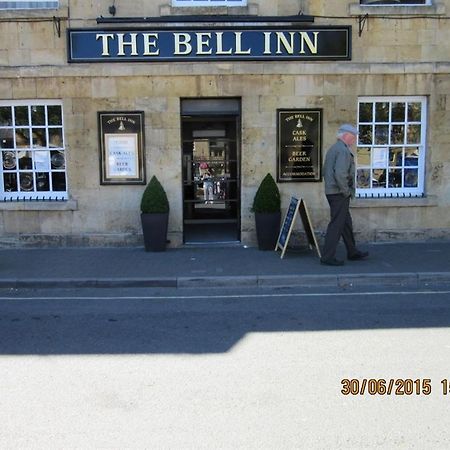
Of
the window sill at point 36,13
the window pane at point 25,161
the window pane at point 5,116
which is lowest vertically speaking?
the window pane at point 25,161

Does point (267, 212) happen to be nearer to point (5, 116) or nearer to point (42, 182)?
point (42, 182)

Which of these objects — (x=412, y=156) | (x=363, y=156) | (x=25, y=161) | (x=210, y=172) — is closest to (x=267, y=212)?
(x=210, y=172)

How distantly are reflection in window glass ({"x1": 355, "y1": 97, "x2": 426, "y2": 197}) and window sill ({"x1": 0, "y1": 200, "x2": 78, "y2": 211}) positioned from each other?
5.60 meters

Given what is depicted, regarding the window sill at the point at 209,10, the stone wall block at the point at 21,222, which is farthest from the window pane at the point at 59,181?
the window sill at the point at 209,10

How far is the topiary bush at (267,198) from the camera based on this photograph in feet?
32.1

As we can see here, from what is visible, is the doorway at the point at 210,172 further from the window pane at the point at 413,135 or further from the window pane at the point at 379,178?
the window pane at the point at 413,135

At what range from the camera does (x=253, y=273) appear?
8.14 metres

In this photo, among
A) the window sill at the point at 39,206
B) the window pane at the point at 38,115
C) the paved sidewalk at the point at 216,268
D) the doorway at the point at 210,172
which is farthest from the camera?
the doorway at the point at 210,172

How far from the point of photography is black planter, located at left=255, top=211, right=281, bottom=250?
32.2ft

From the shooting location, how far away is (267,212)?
9.81m

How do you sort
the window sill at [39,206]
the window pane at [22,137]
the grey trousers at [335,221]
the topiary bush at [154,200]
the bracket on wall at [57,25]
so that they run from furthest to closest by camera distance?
1. the window pane at [22,137]
2. the window sill at [39,206]
3. the bracket on wall at [57,25]
4. the topiary bush at [154,200]
5. the grey trousers at [335,221]

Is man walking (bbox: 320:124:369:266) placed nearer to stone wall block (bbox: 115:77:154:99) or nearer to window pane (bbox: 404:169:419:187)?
window pane (bbox: 404:169:419:187)

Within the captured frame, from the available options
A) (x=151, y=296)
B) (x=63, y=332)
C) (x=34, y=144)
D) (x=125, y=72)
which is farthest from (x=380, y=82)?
(x=63, y=332)

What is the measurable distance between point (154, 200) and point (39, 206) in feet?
7.74
